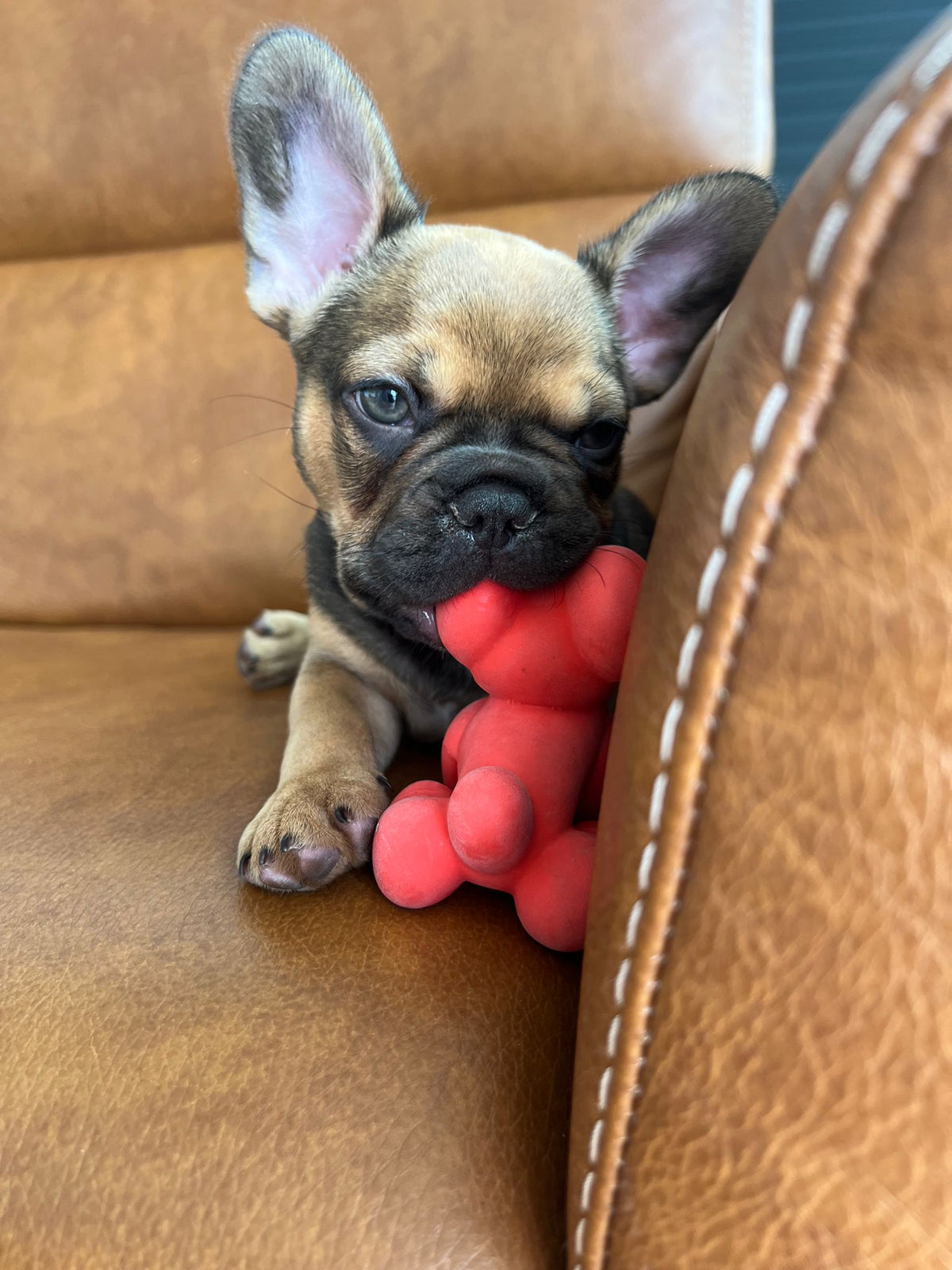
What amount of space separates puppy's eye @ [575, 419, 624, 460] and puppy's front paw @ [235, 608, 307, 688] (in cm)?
54

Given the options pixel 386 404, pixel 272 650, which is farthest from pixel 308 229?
pixel 272 650

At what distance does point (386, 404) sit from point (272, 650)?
0.48 m

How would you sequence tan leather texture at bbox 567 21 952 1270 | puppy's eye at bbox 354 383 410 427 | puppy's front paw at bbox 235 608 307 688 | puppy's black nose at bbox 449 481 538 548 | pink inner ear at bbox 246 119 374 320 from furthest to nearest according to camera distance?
puppy's front paw at bbox 235 608 307 688
pink inner ear at bbox 246 119 374 320
puppy's eye at bbox 354 383 410 427
puppy's black nose at bbox 449 481 538 548
tan leather texture at bbox 567 21 952 1270

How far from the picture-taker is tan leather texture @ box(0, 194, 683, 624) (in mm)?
1620

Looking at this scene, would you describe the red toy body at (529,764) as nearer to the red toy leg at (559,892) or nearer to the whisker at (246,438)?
the red toy leg at (559,892)

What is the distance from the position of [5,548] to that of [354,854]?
4.40 ft

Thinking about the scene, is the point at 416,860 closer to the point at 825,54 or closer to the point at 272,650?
the point at 272,650

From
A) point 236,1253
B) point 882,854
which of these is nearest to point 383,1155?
point 236,1253

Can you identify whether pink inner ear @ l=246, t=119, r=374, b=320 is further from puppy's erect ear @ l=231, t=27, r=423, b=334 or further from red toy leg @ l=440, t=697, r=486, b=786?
red toy leg @ l=440, t=697, r=486, b=786

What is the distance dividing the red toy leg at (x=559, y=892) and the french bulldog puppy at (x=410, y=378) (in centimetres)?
19

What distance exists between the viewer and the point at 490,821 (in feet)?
1.92

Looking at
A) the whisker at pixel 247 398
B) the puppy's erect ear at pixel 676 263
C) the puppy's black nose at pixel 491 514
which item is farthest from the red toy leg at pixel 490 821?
the whisker at pixel 247 398

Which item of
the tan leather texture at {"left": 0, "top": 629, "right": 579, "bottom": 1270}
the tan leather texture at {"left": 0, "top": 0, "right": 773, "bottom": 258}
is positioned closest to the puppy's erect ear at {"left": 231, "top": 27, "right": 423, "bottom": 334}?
the tan leather texture at {"left": 0, "top": 0, "right": 773, "bottom": 258}

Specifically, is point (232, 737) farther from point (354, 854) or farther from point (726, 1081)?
point (726, 1081)
